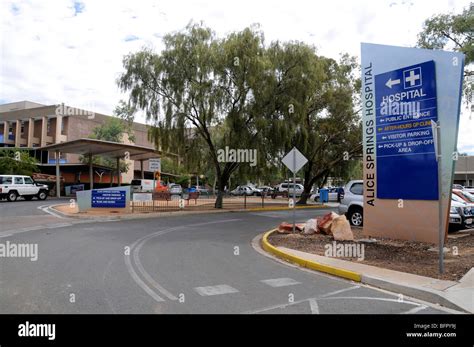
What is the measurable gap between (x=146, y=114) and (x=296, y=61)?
10148mm

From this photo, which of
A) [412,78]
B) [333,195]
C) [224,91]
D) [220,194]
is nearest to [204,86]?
[224,91]

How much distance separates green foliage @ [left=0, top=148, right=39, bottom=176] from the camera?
3988 centimetres

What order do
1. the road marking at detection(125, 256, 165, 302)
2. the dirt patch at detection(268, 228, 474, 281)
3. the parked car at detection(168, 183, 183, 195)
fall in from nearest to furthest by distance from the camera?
the road marking at detection(125, 256, 165, 302) < the dirt patch at detection(268, 228, 474, 281) < the parked car at detection(168, 183, 183, 195)

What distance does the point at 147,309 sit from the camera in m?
5.36

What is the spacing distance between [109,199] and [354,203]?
13.4m

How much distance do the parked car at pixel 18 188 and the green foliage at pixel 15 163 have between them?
10154mm

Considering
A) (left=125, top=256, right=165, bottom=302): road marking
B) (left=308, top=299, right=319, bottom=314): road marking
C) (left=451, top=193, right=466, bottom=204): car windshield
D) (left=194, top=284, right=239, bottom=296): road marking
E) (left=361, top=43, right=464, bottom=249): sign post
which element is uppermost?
(left=361, top=43, right=464, bottom=249): sign post

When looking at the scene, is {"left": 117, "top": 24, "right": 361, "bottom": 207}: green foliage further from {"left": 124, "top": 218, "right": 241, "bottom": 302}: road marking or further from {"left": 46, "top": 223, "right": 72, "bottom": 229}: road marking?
{"left": 124, "top": 218, "right": 241, "bottom": 302}: road marking

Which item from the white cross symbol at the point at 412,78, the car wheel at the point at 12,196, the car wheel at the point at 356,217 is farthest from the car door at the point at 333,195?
the white cross symbol at the point at 412,78

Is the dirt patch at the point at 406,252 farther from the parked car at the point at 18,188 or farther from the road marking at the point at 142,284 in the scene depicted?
the parked car at the point at 18,188

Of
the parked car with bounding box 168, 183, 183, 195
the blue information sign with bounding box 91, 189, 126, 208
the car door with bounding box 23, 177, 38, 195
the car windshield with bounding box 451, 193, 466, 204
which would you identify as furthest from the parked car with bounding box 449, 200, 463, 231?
the car door with bounding box 23, 177, 38, 195

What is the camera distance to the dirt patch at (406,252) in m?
8.16

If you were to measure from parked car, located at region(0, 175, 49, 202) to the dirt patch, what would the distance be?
25163 millimetres
